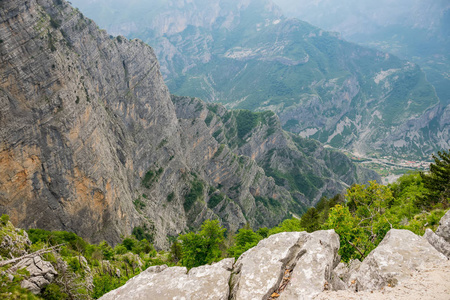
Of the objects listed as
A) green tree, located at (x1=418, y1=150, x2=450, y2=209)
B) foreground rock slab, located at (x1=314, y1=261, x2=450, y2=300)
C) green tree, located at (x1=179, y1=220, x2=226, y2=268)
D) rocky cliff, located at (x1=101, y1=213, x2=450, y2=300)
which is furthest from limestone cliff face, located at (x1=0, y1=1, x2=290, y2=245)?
green tree, located at (x1=418, y1=150, x2=450, y2=209)

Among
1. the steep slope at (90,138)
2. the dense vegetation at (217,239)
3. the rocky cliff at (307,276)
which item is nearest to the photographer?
the rocky cliff at (307,276)

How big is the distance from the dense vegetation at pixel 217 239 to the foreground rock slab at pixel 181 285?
7399mm

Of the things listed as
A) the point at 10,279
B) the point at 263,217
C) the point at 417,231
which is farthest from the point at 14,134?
the point at 263,217

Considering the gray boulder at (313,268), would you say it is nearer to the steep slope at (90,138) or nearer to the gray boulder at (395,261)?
the gray boulder at (395,261)

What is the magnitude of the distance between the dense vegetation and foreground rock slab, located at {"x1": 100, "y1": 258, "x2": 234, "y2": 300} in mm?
7399

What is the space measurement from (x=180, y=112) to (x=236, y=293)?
542 feet

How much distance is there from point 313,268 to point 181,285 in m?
8.07

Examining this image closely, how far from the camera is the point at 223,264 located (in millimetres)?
17109

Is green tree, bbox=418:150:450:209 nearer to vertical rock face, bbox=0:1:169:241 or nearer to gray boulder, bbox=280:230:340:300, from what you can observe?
gray boulder, bbox=280:230:340:300

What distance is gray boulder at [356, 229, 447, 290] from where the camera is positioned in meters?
14.2

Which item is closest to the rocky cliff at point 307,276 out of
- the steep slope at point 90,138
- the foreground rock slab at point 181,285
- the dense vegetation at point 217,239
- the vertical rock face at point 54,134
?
the foreground rock slab at point 181,285

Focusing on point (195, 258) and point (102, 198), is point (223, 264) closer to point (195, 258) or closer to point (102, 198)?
point (195, 258)

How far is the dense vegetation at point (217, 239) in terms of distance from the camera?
2167 centimetres

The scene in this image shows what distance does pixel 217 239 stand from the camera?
33.2 meters
